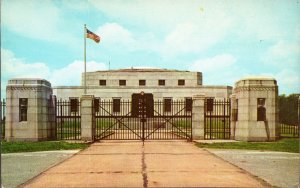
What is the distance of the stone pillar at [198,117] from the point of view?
63.1ft

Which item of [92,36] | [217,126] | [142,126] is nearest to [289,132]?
[217,126]

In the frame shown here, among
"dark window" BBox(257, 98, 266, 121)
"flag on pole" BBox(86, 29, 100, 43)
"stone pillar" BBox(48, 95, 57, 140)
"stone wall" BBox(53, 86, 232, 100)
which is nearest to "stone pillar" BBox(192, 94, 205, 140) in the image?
"dark window" BBox(257, 98, 266, 121)

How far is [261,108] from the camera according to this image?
60.7ft

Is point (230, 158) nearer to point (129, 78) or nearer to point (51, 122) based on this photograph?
point (51, 122)

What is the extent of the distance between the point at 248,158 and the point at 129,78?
45.9m

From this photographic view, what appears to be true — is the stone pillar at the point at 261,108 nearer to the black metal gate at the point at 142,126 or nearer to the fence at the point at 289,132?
the fence at the point at 289,132

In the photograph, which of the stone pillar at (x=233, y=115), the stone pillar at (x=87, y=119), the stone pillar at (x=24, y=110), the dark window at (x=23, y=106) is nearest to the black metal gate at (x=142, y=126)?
the stone pillar at (x=87, y=119)

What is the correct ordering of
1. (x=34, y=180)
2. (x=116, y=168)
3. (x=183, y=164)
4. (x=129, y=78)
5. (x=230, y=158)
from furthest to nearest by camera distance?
(x=129, y=78)
(x=230, y=158)
(x=183, y=164)
(x=116, y=168)
(x=34, y=180)

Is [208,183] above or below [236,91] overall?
below

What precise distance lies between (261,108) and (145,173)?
37.5 feet

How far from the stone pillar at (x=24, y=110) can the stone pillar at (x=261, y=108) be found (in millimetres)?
10856

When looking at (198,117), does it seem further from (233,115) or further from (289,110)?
(289,110)

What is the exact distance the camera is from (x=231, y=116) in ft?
65.1

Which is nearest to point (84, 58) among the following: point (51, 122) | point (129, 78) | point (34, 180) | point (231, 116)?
point (51, 122)
